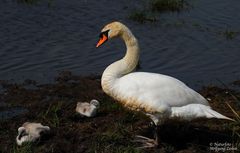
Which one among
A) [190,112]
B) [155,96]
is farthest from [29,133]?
[190,112]

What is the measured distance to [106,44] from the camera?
11352 millimetres

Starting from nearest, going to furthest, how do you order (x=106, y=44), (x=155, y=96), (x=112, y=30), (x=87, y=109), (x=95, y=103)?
(x=155, y=96)
(x=112, y=30)
(x=87, y=109)
(x=95, y=103)
(x=106, y=44)

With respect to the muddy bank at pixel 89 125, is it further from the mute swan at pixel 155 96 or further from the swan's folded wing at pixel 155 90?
the swan's folded wing at pixel 155 90

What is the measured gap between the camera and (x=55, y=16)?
43.1ft

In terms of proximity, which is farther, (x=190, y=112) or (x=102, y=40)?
(x=102, y=40)

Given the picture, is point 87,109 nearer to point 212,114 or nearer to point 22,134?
point 22,134

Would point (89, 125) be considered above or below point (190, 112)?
below

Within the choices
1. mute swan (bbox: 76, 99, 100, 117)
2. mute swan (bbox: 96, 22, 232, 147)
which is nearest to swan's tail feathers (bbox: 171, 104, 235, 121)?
mute swan (bbox: 96, 22, 232, 147)

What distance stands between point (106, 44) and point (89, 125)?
4.21 metres

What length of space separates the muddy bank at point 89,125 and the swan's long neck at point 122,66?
0.57m

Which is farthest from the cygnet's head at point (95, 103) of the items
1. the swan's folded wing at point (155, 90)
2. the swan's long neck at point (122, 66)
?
the swan's folded wing at point (155, 90)

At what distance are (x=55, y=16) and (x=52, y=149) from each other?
283 inches

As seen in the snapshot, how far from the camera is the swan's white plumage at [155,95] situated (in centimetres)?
657

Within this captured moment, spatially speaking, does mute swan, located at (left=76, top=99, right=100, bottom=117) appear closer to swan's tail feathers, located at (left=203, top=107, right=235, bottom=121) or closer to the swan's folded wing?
the swan's folded wing
